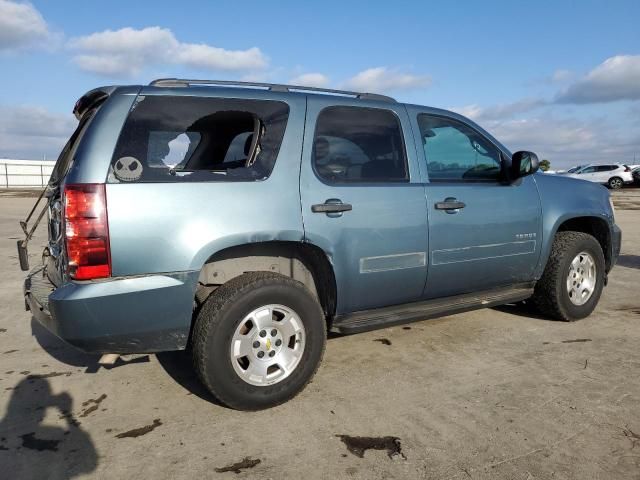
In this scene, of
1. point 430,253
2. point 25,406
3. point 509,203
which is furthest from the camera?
point 509,203

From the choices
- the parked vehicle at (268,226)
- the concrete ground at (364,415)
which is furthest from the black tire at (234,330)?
the concrete ground at (364,415)

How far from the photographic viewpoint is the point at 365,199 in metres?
3.35

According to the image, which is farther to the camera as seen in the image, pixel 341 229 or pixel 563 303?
pixel 563 303

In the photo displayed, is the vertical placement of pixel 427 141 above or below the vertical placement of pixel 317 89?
below

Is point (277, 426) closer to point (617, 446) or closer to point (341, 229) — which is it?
point (341, 229)

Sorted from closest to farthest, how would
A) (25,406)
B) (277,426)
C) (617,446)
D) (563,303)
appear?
(617,446)
(277,426)
(25,406)
(563,303)

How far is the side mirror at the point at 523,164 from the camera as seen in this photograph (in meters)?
3.98

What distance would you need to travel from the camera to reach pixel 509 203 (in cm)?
409

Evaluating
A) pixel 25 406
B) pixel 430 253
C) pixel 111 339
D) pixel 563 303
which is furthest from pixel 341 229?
pixel 563 303

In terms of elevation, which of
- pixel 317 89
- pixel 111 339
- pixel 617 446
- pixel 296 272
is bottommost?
pixel 617 446

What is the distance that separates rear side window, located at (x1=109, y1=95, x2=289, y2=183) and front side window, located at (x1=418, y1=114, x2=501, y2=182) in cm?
122

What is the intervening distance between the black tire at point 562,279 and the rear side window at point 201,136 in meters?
2.83

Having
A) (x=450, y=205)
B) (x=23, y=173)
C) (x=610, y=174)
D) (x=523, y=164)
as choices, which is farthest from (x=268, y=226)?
(x=23, y=173)

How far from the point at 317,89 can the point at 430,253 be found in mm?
1399
